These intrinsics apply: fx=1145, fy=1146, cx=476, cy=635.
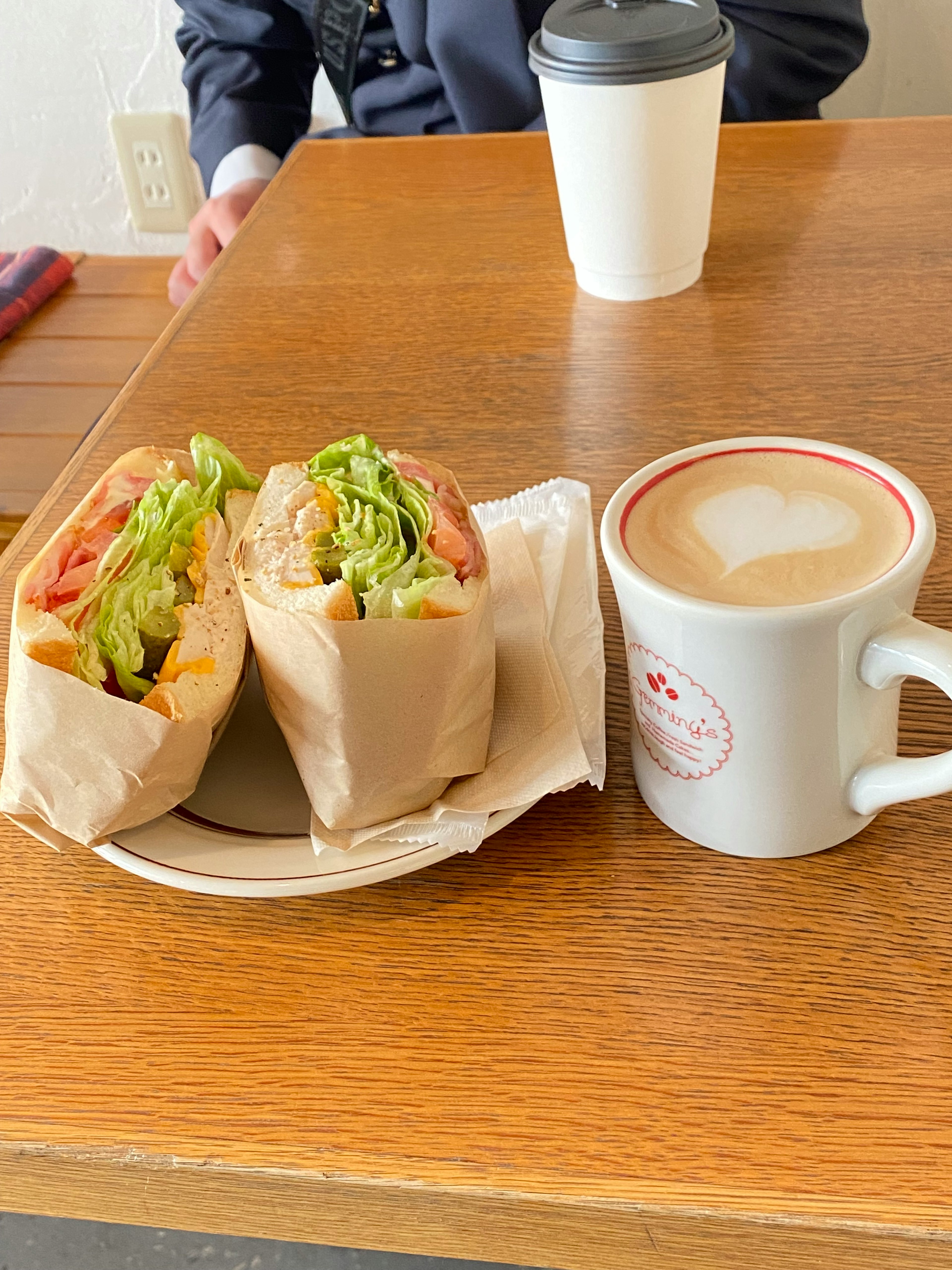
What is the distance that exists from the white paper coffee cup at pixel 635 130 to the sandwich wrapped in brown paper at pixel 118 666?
433 millimetres

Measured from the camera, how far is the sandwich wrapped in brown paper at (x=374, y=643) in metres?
0.40

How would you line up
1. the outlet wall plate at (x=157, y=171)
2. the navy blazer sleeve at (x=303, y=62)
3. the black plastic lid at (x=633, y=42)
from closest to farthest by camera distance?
1. the black plastic lid at (x=633, y=42)
2. the navy blazer sleeve at (x=303, y=62)
3. the outlet wall plate at (x=157, y=171)

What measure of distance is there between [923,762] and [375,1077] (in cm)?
21

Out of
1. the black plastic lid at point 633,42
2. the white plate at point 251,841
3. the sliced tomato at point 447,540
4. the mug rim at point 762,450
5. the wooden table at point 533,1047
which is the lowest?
the wooden table at point 533,1047

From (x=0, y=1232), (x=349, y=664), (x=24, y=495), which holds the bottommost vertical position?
(x=0, y=1232)

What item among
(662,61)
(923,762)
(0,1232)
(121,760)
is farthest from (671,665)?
(0,1232)

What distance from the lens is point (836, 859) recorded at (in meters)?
0.43

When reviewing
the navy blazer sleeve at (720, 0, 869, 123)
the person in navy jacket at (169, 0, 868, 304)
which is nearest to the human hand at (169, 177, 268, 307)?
the person in navy jacket at (169, 0, 868, 304)

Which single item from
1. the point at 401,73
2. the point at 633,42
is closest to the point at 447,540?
the point at 633,42

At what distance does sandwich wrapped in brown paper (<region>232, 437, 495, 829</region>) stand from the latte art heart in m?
0.09

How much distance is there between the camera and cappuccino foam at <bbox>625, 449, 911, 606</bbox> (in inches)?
15.0

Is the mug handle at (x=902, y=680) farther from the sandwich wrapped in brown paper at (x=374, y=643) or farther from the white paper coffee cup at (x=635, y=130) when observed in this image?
the white paper coffee cup at (x=635, y=130)

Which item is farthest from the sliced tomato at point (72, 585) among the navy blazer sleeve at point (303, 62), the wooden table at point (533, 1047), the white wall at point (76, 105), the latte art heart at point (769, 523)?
the white wall at point (76, 105)

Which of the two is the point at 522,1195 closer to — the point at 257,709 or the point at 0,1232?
the point at 257,709
